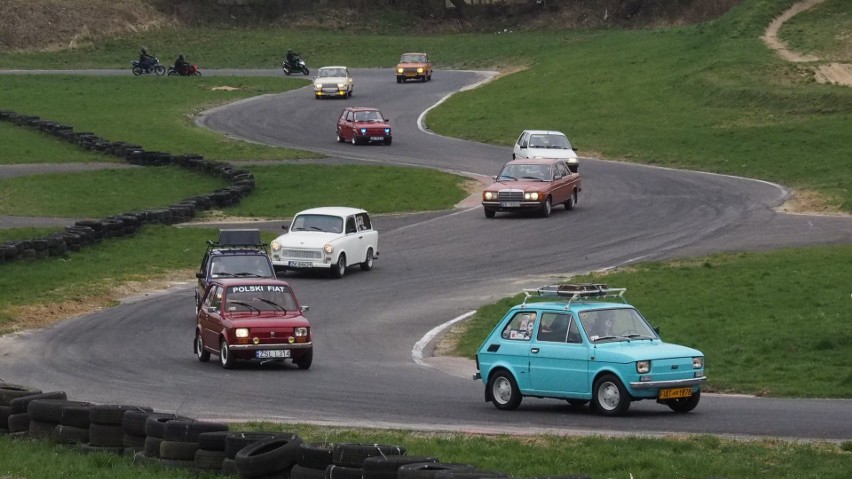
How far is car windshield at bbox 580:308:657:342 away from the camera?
18297 millimetres

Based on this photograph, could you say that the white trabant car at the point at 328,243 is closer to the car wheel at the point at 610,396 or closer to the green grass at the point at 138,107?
the car wheel at the point at 610,396

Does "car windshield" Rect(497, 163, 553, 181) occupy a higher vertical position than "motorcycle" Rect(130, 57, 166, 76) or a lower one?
higher

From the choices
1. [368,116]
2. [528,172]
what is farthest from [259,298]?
[368,116]

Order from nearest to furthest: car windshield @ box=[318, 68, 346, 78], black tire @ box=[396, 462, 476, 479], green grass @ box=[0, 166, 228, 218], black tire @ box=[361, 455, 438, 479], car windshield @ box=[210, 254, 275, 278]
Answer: black tire @ box=[396, 462, 476, 479]
black tire @ box=[361, 455, 438, 479]
car windshield @ box=[210, 254, 275, 278]
green grass @ box=[0, 166, 228, 218]
car windshield @ box=[318, 68, 346, 78]

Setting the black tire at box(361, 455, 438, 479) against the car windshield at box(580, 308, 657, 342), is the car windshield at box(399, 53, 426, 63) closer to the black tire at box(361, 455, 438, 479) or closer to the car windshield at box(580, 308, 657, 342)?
the car windshield at box(580, 308, 657, 342)

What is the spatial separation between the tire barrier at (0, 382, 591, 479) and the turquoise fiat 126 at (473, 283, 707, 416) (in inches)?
190

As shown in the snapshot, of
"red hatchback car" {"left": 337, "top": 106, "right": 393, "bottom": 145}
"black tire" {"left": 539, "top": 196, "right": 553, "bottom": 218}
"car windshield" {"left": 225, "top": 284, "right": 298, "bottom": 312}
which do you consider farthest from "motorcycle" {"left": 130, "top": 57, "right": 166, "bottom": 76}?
"car windshield" {"left": 225, "top": 284, "right": 298, "bottom": 312}

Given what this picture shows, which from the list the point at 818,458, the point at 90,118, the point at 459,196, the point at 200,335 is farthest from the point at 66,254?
the point at 90,118

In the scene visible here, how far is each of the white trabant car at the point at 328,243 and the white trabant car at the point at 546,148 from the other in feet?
46.5

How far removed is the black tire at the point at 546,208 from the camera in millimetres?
42031

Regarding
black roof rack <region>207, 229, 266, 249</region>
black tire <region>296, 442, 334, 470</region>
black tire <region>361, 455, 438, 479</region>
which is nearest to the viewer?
black tire <region>361, 455, 438, 479</region>

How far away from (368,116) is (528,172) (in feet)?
60.4

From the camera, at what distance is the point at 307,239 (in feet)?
112

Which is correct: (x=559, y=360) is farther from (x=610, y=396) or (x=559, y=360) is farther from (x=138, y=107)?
(x=138, y=107)
